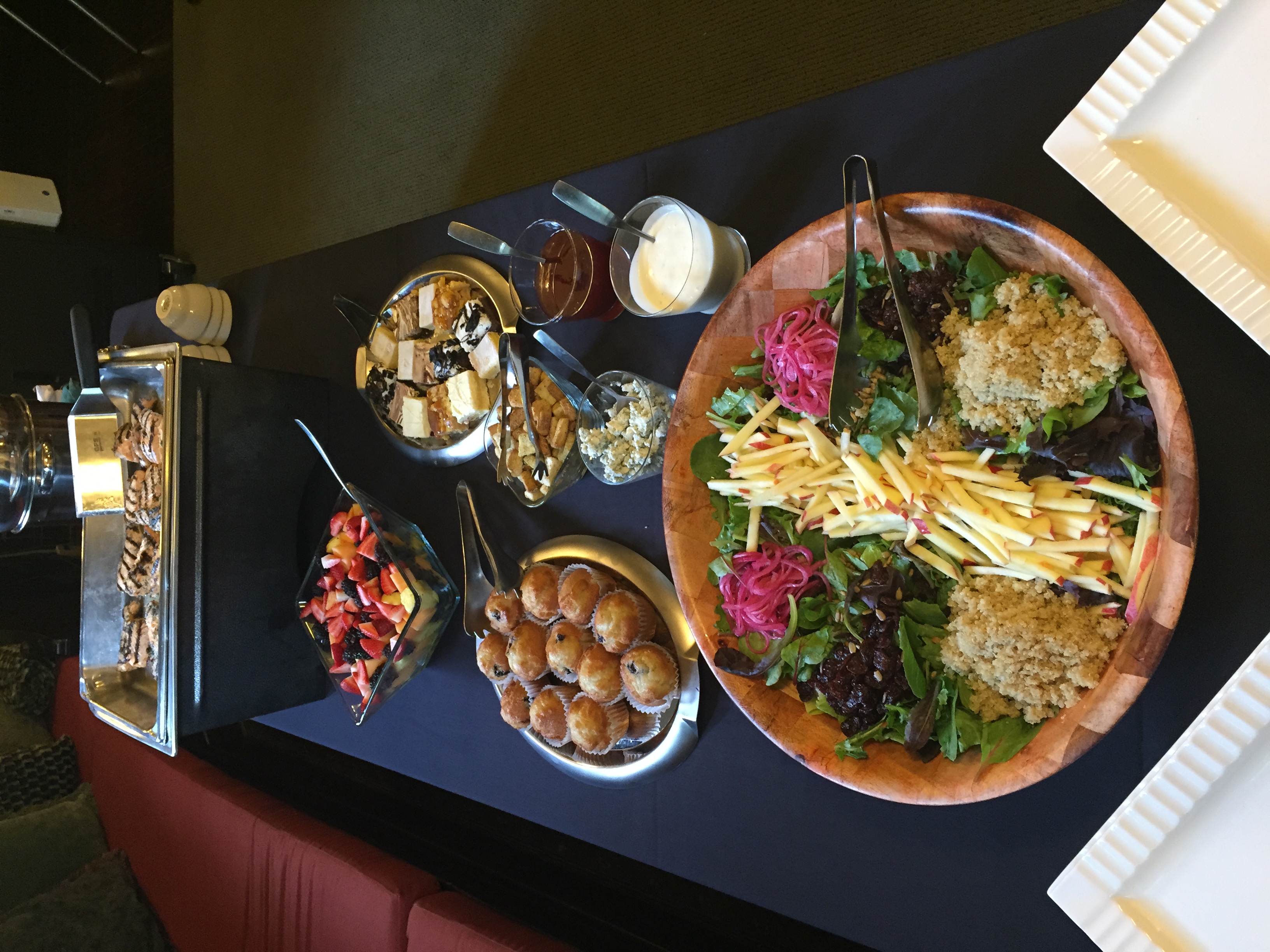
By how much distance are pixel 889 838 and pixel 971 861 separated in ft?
0.38

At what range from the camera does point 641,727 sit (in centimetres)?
141

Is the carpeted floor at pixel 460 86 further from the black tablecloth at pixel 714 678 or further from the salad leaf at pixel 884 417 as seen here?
the salad leaf at pixel 884 417

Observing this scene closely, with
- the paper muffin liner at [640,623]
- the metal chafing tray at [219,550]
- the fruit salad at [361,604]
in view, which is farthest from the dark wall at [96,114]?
the paper muffin liner at [640,623]

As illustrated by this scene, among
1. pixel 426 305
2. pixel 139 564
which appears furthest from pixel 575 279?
pixel 139 564

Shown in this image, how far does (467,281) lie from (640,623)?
85cm

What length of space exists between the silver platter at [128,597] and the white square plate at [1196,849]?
5.92 feet

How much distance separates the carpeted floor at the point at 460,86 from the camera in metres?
2.19

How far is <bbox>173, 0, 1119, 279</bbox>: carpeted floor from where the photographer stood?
7.17ft

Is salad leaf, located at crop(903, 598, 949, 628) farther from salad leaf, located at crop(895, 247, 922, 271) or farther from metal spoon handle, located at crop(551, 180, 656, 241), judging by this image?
metal spoon handle, located at crop(551, 180, 656, 241)

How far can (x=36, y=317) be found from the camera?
3160 mm

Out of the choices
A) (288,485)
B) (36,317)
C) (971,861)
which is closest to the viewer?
(971,861)

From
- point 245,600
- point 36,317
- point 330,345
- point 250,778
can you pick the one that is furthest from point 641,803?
point 36,317

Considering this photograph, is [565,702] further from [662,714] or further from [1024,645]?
[1024,645]

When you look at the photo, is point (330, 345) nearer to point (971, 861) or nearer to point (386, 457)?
point (386, 457)
